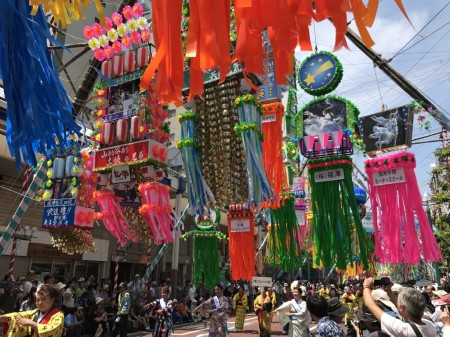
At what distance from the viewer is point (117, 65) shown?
7.61 m

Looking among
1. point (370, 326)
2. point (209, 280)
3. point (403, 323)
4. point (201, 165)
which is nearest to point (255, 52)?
point (403, 323)

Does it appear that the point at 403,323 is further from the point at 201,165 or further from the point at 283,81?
the point at 201,165

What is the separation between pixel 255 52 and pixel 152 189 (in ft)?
18.5

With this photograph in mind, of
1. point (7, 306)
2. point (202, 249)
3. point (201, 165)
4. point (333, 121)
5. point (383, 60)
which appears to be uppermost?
point (383, 60)

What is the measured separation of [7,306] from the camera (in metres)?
7.98

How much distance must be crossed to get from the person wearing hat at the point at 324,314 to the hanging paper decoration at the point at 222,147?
9.38ft

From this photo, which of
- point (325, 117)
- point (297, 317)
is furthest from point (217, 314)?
point (325, 117)

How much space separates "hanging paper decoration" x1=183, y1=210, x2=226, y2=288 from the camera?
9477 millimetres

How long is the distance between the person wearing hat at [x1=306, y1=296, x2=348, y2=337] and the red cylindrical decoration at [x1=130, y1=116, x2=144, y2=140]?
484cm

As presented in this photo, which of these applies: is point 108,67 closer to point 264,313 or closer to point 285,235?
point 285,235

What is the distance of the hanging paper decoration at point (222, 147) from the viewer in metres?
5.87

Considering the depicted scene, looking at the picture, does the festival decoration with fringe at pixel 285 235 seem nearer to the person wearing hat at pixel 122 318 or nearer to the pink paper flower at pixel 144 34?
the person wearing hat at pixel 122 318

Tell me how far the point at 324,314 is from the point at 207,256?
22.2 feet

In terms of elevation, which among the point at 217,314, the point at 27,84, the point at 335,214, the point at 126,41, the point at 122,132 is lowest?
the point at 217,314
